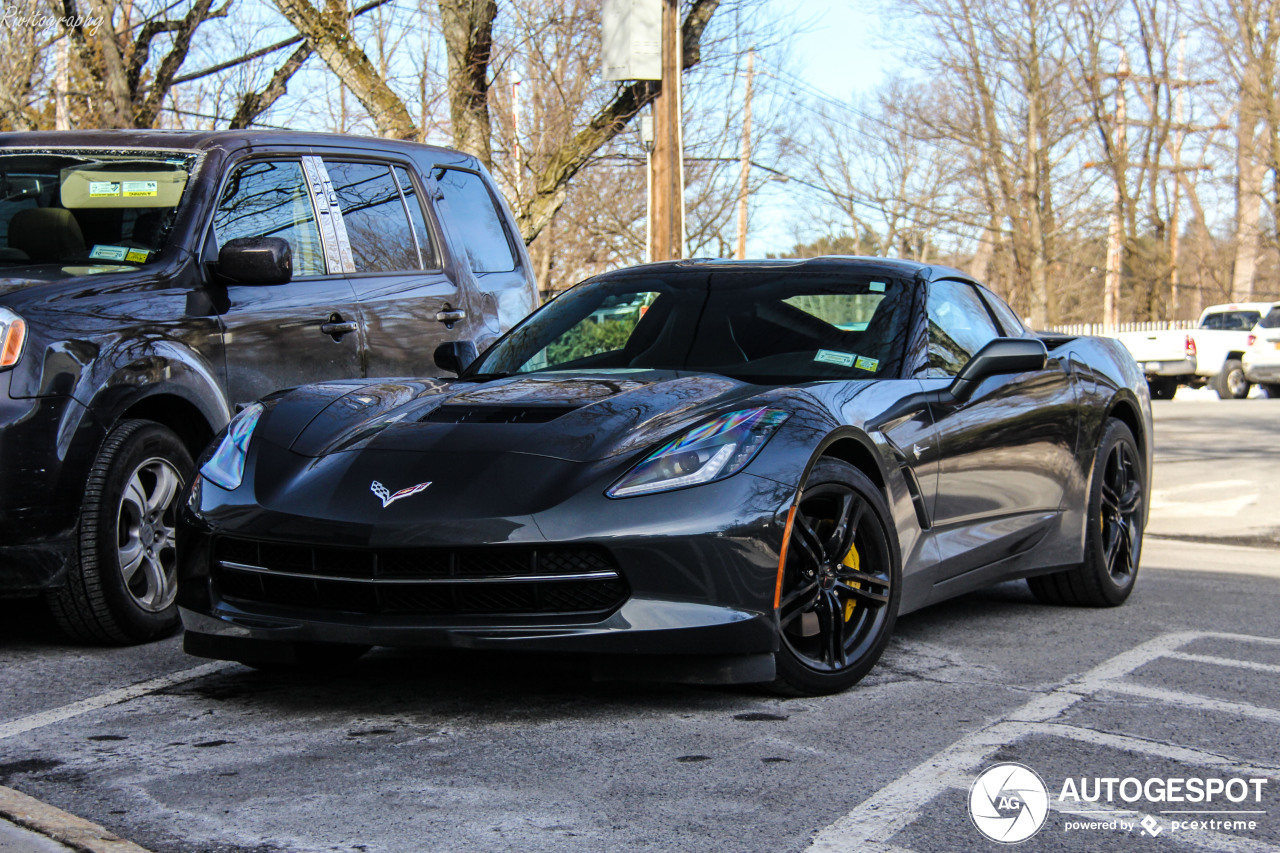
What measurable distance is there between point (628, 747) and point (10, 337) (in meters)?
2.48

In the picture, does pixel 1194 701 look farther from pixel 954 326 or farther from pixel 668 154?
pixel 668 154

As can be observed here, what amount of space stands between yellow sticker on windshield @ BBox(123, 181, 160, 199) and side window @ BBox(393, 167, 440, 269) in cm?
140

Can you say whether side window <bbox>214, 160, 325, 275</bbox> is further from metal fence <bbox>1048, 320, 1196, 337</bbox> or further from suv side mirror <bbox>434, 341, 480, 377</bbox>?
metal fence <bbox>1048, 320, 1196, 337</bbox>

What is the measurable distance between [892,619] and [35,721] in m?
2.49

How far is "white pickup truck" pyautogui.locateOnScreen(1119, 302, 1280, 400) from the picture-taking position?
25094 millimetres

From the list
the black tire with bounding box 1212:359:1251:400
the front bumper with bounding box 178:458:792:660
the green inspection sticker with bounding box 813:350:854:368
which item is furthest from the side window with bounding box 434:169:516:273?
the black tire with bounding box 1212:359:1251:400

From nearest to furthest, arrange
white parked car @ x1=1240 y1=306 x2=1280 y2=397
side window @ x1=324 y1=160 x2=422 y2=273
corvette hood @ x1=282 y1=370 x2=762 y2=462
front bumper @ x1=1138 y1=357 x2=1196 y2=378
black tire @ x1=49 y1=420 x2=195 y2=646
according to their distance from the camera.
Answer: corvette hood @ x1=282 y1=370 x2=762 y2=462 → black tire @ x1=49 y1=420 x2=195 y2=646 → side window @ x1=324 y1=160 x2=422 y2=273 → white parked car @ x1=1240 y1=306 x2=1280 y2=397 → front bumper @ x1=1138 y1=357 x2=1196 y2=378

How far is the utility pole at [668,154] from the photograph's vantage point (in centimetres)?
1437

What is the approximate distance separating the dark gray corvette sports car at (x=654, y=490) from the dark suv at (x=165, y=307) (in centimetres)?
70

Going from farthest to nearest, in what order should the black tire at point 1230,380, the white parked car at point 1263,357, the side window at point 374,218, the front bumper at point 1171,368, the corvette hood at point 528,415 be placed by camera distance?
the black tire at point 1230,380
the front bumper at point 1171,368
the white parked car at point 1263,357
the side window at point 374,218
the corvette hood at point 528,415

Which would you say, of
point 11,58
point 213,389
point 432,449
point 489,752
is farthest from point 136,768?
point 11,58

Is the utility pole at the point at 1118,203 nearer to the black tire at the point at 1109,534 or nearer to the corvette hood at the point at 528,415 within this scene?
the black tire at the point at 1109,534

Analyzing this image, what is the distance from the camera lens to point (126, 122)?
14.0 m

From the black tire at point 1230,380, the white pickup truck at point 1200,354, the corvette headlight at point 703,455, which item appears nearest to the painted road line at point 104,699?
the corvette headlight at point 703,455
